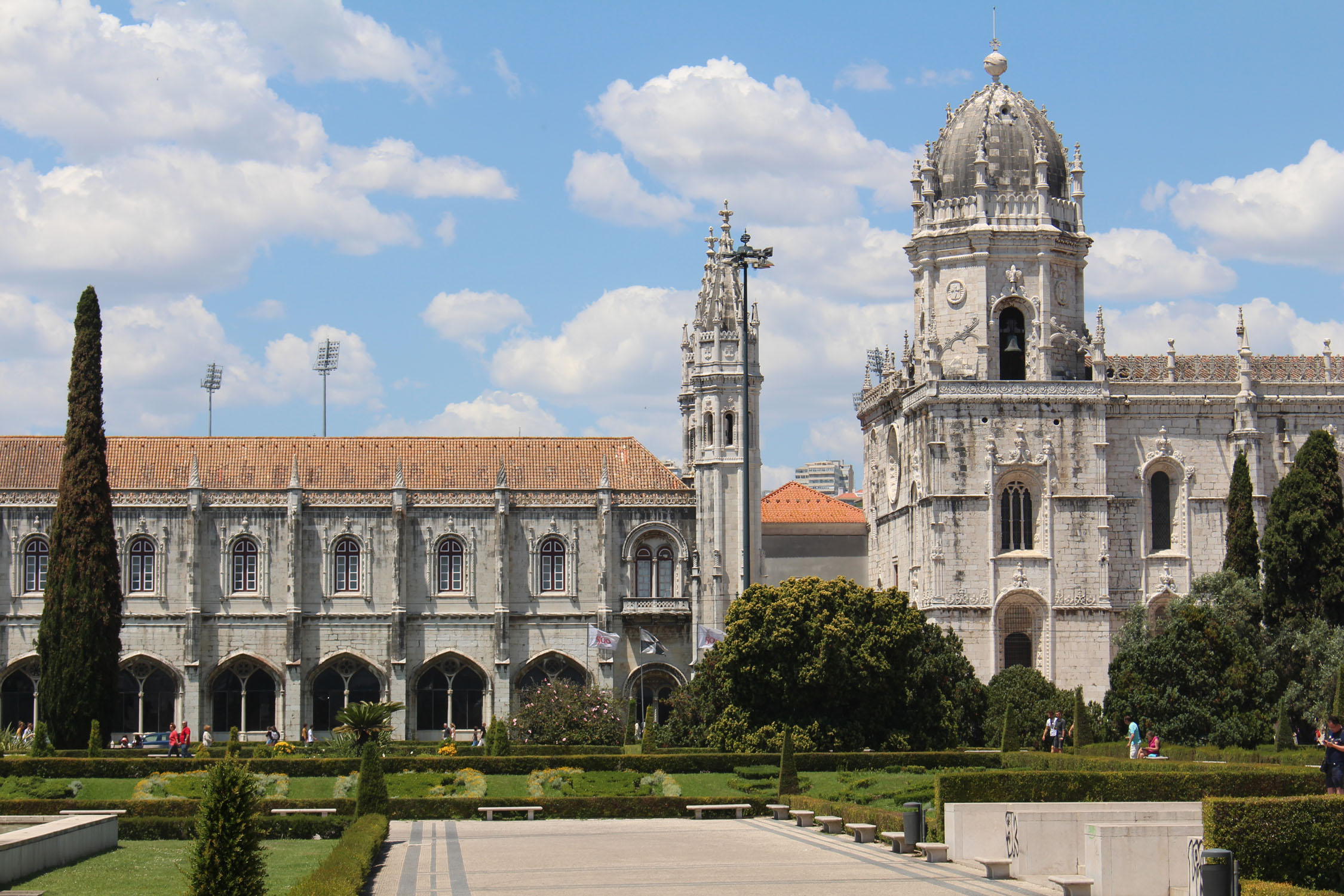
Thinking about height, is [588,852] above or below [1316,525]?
below

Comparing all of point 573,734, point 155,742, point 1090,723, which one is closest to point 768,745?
point 573,734

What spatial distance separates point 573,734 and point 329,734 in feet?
44.9

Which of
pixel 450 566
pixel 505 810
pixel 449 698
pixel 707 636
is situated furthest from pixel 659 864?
pixel 450 566

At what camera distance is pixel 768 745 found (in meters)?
45.7

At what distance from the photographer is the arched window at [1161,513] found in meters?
60.9

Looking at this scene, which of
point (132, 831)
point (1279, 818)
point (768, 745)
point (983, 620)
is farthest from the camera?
point (983, 620)

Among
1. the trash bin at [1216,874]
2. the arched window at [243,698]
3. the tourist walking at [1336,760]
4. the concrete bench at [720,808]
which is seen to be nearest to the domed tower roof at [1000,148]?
the arched window at [243,698]

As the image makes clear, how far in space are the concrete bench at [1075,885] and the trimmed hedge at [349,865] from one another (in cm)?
854

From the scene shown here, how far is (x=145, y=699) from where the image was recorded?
62531mm

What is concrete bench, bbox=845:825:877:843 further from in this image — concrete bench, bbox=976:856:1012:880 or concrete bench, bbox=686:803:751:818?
concrete bench, bbox=686:803:751:818

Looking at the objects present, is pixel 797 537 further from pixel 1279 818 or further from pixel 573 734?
pixel 1279 818

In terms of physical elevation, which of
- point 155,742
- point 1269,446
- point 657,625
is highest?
point 1269,446

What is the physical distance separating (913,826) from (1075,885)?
5469 millimetres

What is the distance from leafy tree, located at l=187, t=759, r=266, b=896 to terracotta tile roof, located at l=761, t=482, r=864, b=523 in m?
49.1
